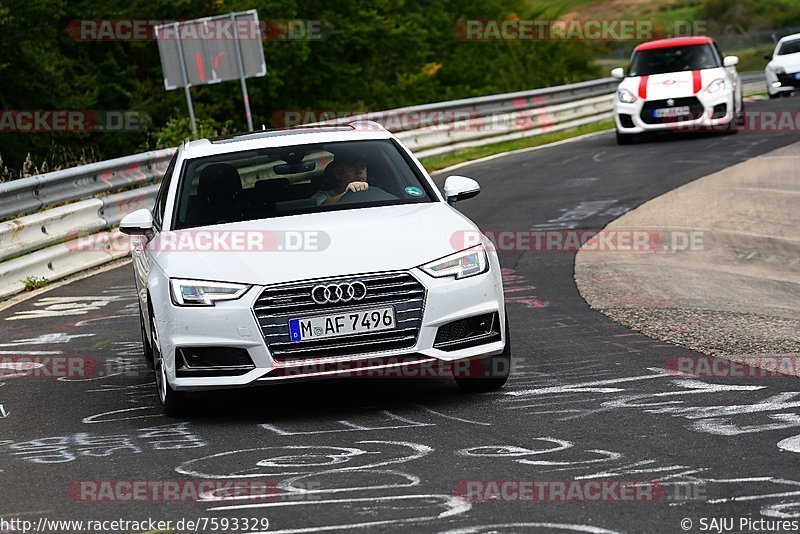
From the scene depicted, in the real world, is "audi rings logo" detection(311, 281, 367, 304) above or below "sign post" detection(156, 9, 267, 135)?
below

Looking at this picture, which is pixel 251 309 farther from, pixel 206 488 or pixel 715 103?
pixel 715 103

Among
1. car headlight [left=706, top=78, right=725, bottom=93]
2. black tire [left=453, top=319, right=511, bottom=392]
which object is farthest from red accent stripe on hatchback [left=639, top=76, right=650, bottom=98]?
black tire [left=453, top=319, right=511, bottom=392]

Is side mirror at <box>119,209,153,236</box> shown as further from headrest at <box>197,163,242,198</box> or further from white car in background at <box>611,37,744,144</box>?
white car in background at <box>611,37,744,144</box>

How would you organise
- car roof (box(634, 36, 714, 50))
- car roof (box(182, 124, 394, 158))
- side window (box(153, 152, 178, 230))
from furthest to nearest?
car roof (box(634, 36, 714, 50)), car roof (box(182, 124, 394, 158)), side window (box(153, 152, 178, 230))

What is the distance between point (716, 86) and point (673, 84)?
708 millimetres

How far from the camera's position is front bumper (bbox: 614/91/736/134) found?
928 inches

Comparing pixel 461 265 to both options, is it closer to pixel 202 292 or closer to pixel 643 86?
pixel 202 292

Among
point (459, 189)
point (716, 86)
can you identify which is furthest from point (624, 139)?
point (459, 189)

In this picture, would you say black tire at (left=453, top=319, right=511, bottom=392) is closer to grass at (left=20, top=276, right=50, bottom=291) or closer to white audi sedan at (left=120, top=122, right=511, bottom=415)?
white audi sedan at (left=120, top=122, right=511, bottom=415)

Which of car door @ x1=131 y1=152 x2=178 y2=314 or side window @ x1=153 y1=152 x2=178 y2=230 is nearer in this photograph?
car door @ x1=131 y1=152 x2=178 y2=314

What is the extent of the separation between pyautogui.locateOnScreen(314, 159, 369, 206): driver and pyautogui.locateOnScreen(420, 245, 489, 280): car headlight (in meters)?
1.13

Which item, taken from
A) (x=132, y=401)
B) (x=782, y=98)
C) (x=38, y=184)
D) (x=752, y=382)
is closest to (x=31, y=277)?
(x=38, y=184)

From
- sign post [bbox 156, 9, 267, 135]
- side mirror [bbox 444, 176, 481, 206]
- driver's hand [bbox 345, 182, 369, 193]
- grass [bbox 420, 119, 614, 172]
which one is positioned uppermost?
sign post [bbox 156, 9, 267, 135]

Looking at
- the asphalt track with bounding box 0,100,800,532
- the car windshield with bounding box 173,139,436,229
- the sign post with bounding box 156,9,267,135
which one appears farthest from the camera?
the sign post with bounding box 156,9,267,135
